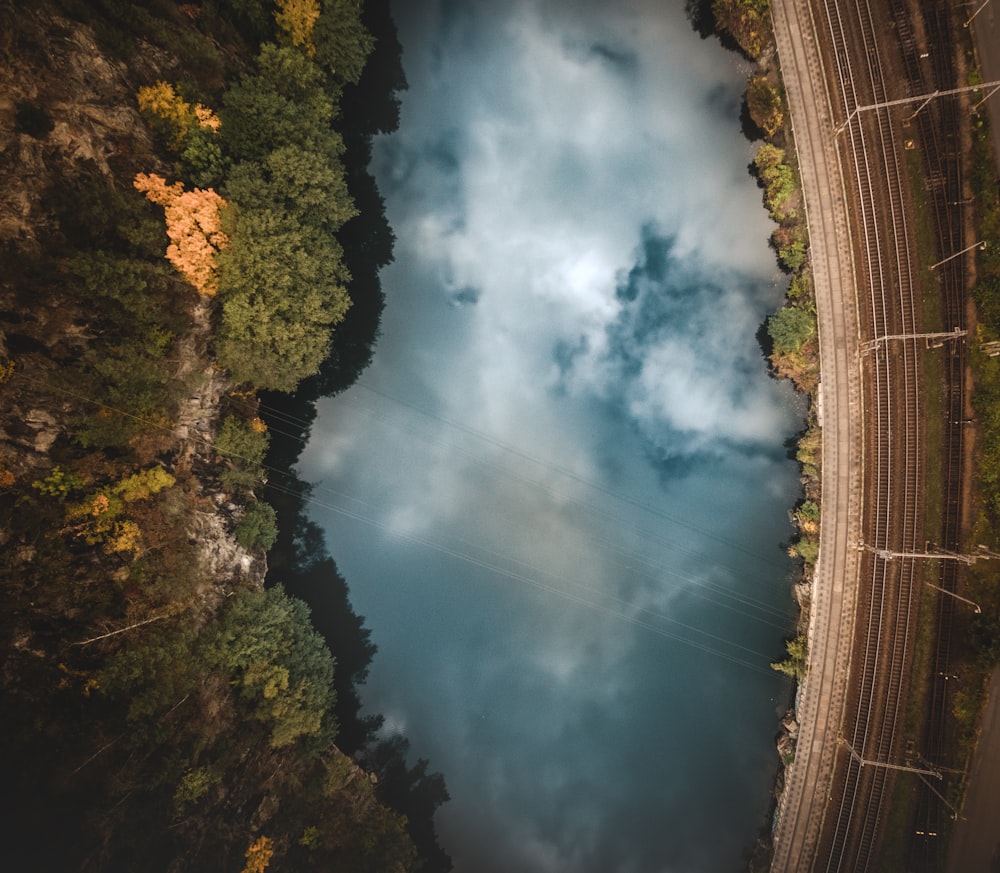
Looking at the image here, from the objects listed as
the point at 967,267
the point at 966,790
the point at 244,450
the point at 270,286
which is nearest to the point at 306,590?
the point at 244,450

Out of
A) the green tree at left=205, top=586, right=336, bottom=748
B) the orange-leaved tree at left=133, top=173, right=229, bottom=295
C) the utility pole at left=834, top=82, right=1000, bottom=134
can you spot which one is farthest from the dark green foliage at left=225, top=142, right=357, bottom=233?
the utility pole at left=834, top=82, right=1000, bottom=134

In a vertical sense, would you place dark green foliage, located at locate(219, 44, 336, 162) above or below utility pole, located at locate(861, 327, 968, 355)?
below

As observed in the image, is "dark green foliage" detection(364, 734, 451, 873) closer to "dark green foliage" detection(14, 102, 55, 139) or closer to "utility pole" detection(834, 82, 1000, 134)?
"dark green foliage" detection(14, 102, 55, 139)

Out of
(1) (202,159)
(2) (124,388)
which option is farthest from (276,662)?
(1) (202,159)

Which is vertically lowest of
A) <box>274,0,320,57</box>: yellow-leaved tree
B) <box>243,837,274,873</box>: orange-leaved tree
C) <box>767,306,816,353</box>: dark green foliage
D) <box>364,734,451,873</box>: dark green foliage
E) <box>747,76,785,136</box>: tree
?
<box>243,837,274,873</box>: orange-leaved tree

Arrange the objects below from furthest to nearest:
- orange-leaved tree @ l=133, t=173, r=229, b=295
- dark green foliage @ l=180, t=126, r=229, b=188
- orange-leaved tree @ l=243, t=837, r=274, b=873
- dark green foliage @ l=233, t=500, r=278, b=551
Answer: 1. dark green foliage @ l=233, t=500, r=278, b=551
2. orange-leaved tree @ l=243, t=837, r=274, b=873
3. dark green foliage @ l=180, t=126, r=229, b=188
4. orange-leaved tree @ l=133, t=173, r=229, b=295

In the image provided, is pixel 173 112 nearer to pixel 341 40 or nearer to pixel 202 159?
pixel 202 159
